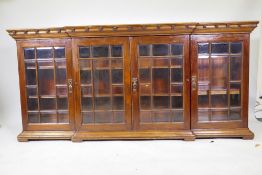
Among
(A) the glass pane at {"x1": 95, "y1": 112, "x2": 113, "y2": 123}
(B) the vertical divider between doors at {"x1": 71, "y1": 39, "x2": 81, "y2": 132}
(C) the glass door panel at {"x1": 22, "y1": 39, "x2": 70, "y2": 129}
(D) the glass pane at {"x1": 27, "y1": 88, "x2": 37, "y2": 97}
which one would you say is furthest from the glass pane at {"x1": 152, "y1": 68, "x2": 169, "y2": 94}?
(D) the glass pane at {"x1": 27, "y1": 88, "x2": 37, "y2": 97}

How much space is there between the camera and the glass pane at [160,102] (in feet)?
9.85

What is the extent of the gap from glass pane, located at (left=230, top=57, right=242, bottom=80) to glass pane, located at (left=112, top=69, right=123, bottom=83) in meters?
1.21

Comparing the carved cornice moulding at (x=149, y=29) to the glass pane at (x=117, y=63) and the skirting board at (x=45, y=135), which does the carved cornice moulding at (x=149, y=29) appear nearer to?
the glass pane at (x=117, y=63)

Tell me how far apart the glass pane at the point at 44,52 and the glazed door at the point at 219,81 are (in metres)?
1.57

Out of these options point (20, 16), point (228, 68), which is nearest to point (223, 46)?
point (228, 68)

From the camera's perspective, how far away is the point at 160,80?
2.98 metres

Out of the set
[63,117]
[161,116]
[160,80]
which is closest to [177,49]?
[160,80]

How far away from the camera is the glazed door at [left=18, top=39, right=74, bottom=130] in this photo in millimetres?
2998

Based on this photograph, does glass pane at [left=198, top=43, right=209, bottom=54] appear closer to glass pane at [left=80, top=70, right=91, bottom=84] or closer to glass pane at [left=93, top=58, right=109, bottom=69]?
glass pane at [left=93, top=58, right=109, bottom=69]

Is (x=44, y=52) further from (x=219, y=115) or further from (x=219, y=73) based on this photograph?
(x=219, y=115)

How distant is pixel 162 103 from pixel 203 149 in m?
0.65

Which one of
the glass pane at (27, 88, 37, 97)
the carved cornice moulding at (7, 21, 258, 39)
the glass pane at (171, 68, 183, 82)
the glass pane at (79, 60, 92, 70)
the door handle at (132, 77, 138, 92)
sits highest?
the carved cornice moulding at (7, 21, 258, 39)

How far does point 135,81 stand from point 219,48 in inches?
38.5

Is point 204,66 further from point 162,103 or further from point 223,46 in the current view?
point 162,103
